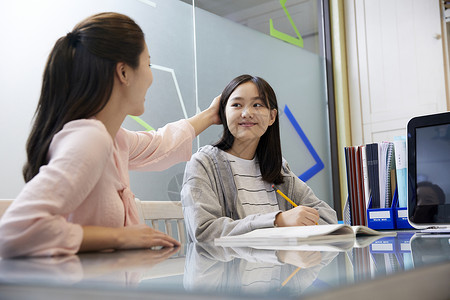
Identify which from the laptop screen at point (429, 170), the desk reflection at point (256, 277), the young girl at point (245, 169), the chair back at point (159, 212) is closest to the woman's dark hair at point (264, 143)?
the young girl at point (245, 169)

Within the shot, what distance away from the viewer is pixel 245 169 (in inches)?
55.2

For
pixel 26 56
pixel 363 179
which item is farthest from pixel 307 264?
pixel 26 56

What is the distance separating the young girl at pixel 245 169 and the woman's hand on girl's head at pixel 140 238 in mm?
452

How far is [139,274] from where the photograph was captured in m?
0.34

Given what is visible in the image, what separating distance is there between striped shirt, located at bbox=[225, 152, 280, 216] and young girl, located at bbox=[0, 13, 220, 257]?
533 mm

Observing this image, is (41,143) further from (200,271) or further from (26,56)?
(26,56)

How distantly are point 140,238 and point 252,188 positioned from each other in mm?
758

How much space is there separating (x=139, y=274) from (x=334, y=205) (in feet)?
10.4

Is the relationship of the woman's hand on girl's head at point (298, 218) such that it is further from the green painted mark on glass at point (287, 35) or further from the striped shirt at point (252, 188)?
the green painted mark on glass at point (287, 35)

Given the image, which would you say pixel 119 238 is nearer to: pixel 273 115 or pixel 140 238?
pixel 140 238

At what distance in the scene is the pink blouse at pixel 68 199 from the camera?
1.71ft

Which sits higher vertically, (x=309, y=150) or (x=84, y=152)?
(x=309, y=150)

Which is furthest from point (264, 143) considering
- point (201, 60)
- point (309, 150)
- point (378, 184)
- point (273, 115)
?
point (309, 150)

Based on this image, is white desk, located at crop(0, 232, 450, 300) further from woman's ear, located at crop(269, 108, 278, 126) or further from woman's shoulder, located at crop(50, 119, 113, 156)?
woman's ear, located at crop(269, 108, 278, 126)
